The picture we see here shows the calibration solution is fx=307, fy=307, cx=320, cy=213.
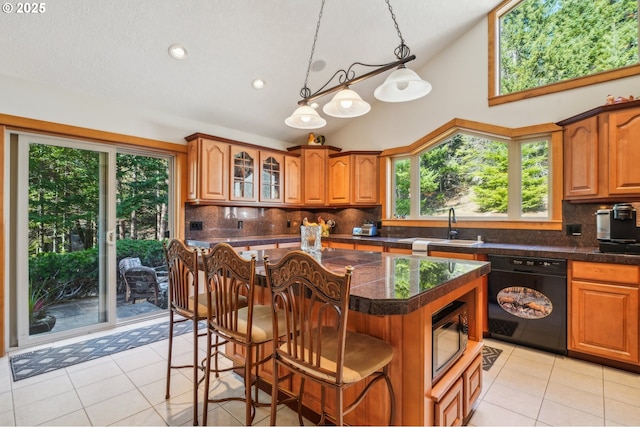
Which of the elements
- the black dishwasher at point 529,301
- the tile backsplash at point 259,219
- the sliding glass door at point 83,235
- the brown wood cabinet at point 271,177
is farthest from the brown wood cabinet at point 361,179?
the sliding glass door at point 83,235

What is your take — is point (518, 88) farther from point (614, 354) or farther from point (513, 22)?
point (614, 354)

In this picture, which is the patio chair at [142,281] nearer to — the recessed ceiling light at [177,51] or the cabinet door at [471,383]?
the recessed ceiling light at [177,51]

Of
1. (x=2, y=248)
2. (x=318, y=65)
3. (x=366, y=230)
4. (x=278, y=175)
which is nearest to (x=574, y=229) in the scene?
(x=366, y=230)

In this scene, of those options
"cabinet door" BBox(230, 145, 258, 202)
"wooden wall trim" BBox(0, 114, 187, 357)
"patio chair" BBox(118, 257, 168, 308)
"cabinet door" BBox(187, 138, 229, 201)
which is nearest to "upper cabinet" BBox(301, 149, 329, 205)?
"cabinet door" BBox(230, 145, 258, 202)

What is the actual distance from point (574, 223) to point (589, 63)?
5.33 feet

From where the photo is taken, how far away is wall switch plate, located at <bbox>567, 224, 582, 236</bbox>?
10.0 feet

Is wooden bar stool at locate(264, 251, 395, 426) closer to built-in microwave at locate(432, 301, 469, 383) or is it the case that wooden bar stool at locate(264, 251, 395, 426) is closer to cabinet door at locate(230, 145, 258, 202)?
built-in microwave at locate(432, 301, 469, 383)

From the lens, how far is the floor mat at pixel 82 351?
255 cm

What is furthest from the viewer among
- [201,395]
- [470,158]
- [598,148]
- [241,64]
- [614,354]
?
[470,158]

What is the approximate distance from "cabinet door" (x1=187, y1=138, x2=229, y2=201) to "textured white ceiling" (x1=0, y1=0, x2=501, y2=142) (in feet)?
1.56

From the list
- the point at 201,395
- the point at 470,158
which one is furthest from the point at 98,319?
the point at 470,158

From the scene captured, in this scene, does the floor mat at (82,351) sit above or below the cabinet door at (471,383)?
below

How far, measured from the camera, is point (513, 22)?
143 inches

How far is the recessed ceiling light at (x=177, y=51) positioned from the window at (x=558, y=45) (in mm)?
3405
